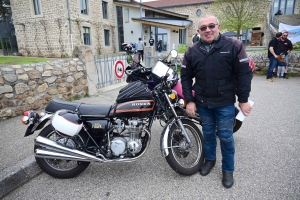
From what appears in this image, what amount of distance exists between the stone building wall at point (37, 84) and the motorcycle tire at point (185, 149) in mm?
3555

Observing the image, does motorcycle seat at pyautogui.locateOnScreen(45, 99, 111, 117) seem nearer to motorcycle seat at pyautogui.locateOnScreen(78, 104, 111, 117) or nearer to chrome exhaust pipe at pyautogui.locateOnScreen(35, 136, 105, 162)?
motorcycle seat at pyautogui.locateOnScreen(78, 104, 111, 117)

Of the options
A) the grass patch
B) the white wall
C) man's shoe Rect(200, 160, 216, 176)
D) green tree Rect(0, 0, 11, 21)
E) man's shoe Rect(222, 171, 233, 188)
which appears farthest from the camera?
the white wall

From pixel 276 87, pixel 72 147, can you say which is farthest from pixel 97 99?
pixel 276 87

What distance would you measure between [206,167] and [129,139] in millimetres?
1047

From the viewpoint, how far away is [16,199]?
7.46ft

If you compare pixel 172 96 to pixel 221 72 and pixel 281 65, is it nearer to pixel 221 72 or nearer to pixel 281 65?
pixel 221 72

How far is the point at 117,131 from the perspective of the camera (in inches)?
98.7

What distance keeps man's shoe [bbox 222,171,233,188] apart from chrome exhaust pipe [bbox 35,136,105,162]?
60.5 inches

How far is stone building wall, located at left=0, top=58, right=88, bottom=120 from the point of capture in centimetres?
419

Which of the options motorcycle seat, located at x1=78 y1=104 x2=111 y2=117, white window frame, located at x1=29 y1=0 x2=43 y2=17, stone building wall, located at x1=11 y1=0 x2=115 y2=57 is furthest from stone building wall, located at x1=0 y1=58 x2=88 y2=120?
white window frame, located at x1=29 y1=0 x2=43 y2=17

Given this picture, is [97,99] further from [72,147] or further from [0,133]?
[72,147]

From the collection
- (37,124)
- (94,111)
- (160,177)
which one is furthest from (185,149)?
(37,124)

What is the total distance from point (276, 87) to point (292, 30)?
8435 millimetres

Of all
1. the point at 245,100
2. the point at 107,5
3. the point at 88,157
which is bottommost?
the point at 88,157
